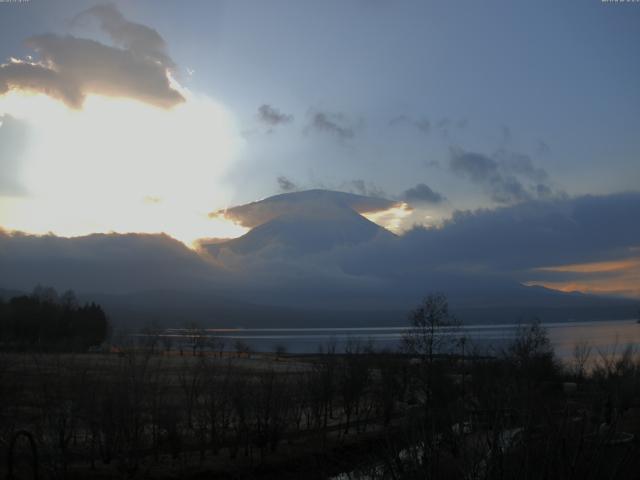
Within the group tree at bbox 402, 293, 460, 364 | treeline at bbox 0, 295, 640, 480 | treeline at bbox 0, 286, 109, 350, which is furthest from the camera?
treeline at bbox 0, 286, 109, 350

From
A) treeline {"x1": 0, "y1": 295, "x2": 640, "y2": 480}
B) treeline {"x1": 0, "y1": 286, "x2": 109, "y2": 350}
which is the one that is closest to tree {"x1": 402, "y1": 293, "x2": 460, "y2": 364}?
treeline {"x1": 0, "y1": 295, "x2": 640, "y2": 480}

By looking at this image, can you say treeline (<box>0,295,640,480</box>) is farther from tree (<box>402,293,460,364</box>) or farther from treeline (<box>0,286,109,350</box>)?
treeline (<box>0,286,109,350</box>)

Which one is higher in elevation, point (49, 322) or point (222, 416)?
point (49, 322)

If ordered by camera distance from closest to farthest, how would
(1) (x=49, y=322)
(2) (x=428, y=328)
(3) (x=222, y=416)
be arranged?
(3) (x=222, y=416) < (2) (x=428, y=328) < (1) (x=49, y=322)

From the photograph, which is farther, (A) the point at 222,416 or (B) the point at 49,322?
(B) the point at 49,322

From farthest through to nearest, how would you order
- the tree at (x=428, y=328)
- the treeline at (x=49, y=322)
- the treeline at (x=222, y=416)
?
the treeline at (x=49, y=322) → the tree at (x=428, y=328) → the treeline at (x=222, y=416)

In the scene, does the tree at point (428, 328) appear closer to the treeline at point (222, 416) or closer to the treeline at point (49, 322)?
the treeline at point (222, 416)

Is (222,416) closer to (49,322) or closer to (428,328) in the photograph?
(428,328)

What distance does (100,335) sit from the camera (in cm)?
12075

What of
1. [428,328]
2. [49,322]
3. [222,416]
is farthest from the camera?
[49,322]

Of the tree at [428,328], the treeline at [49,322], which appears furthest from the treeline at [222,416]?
the treeline at [49,322]

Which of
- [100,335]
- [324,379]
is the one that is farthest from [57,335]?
[324,379]

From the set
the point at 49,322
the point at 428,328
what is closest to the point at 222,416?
the point at 428,328

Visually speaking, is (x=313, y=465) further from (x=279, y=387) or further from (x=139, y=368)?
(x=139, y=368)
